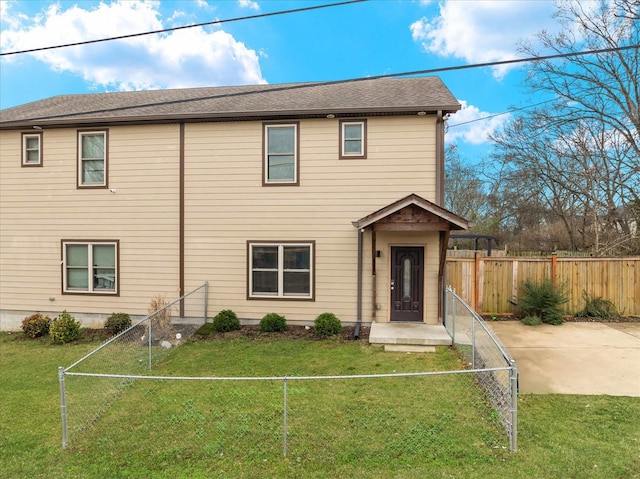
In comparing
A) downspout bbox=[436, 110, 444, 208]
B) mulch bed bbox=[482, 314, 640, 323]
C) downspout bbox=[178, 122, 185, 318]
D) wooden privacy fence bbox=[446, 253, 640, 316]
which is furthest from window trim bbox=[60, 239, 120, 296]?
mulch bed bbox=[482, 314, 640, 323]

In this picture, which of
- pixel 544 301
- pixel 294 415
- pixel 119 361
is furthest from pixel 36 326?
pixel 544 301

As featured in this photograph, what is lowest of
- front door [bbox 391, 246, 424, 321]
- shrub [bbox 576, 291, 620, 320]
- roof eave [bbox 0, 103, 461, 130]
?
shrub [bbox 576, 291, 620, 320]

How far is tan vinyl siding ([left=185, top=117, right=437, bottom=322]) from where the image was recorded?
8.74 metres

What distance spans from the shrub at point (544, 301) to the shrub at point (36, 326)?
12993 mm

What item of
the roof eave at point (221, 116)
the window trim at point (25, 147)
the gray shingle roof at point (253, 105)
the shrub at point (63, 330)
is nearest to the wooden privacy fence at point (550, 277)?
the roof eave at point (221, 116)

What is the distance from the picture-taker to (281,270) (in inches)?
364

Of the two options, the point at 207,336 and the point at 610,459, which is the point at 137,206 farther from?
the point at 610,459

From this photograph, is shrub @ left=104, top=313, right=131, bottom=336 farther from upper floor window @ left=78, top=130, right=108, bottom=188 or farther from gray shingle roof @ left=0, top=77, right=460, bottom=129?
gray shingle roof @ left=0, top=77, right=460, bottom=129

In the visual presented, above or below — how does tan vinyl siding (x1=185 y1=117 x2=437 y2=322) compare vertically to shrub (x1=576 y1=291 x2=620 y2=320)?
above

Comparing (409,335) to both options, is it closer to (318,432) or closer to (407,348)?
(407,348)

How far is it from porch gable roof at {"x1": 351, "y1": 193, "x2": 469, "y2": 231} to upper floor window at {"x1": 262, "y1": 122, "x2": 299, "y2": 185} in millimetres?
2431

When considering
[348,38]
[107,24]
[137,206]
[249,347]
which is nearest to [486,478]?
[249,347]

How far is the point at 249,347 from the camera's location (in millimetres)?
7785

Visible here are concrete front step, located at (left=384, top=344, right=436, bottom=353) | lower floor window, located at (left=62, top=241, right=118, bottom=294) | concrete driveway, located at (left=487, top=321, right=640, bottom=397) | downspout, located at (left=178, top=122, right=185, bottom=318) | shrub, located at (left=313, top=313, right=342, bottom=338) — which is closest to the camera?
concrete driveway, located at (left=487, top=321, right=640, bottom=397)
